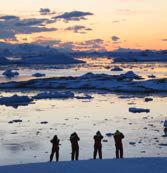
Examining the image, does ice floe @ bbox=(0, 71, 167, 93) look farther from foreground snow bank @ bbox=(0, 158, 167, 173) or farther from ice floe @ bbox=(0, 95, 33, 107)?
foreground snow bank @ bbox=(0, 158, 167, 173)

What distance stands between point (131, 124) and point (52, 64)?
87964 millimetres

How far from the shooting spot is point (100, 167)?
45.0 feet

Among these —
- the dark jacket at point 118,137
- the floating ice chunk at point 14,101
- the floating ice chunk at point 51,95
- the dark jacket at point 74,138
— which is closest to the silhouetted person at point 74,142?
the dark jacket at point 74,138

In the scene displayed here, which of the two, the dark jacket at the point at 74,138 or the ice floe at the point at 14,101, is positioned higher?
the ice floe at the point at 14,101

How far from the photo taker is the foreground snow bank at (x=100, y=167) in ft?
43.9

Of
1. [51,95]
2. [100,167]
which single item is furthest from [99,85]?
[100,167]

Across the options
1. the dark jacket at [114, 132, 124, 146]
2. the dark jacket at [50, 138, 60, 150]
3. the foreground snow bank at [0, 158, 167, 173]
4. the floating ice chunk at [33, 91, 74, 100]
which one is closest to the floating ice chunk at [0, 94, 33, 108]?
the floating ice chunk at [33, 91, 74, 100]

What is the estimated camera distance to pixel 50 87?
51.0 metres

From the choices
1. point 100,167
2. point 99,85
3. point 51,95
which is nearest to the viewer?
point 100,167

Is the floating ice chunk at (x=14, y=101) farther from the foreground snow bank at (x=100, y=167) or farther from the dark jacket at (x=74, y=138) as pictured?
the foreground snow bank at (x=100, y=167)

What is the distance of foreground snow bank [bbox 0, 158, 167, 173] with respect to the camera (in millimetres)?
13391

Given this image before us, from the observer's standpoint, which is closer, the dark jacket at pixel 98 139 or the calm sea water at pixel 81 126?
the dark jacket at pixel 98 139

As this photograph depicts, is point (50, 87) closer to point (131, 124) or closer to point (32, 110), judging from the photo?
point (32, 110)

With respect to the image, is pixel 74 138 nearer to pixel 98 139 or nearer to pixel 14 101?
pixel 98 139
